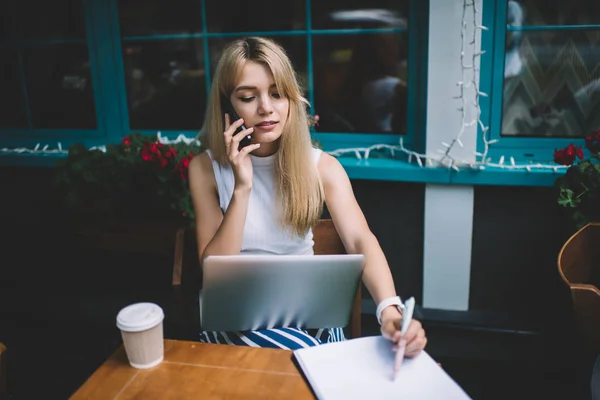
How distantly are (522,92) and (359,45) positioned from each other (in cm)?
77

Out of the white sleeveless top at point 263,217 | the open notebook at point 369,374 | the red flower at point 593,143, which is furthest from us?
the red flower at point 593,143

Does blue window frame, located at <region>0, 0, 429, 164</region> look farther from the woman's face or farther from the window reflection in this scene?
the woman's face

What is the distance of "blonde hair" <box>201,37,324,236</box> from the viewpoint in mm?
1454

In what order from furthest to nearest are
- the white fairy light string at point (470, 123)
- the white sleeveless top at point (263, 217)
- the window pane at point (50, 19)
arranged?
the window pane at point (50, 19) < the white fairy light string at point (470, 123) < the white sleeveless top at point (263, 217)

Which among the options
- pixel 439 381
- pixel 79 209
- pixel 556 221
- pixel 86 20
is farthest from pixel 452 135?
pixel 86 20

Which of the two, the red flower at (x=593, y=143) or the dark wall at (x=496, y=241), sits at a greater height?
the red flower at (x=593, y=143)

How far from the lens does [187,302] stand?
1.74 metres

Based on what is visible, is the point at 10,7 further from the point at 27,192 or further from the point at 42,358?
the point at 42,358

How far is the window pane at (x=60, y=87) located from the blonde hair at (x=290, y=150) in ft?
5.35

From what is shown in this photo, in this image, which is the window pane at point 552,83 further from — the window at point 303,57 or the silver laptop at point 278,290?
the silver laptop at point 278,290

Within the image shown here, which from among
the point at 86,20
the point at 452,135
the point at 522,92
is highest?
the point at 86,20

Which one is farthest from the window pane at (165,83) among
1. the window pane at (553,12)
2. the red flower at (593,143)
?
the red flower at (593,143)

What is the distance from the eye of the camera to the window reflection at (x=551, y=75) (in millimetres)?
2213

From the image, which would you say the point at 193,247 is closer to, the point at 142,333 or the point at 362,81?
the point at 142,333
